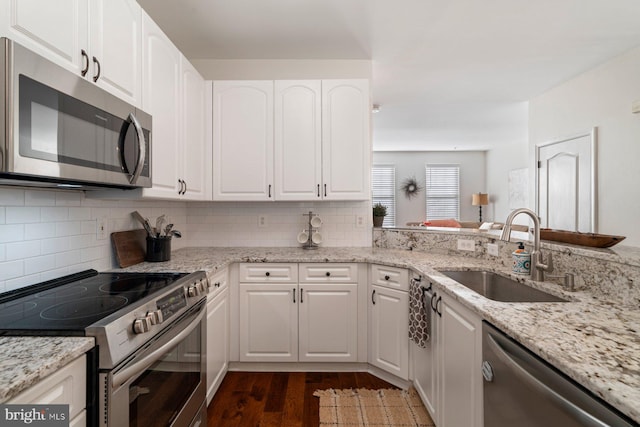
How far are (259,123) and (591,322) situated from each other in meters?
2.37

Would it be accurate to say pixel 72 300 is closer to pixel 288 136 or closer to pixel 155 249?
pixel 155 249

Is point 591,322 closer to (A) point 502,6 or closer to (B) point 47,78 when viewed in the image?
(B) point 47,78

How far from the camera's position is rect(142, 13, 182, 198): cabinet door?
1681 millimetres

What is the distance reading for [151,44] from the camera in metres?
1.71

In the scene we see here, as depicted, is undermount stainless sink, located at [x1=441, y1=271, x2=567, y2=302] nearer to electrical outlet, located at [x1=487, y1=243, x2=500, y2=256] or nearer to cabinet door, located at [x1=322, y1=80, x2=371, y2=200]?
electrical outlet, located at [x1=487, y1=243, x2=500, y2=256]

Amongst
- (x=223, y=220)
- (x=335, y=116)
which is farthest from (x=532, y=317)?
(x=223, y=220)

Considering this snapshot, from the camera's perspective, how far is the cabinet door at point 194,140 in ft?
7.06

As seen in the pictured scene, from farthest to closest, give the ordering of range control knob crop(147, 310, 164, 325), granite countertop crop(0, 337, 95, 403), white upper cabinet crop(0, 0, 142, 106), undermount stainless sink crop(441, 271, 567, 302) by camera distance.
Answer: undermount stainless sink crop(441, 271, 567, 302) < range control knob crop(147, 310, 164, 325) < white upper cabinet crop(0, 0, 142, 106) < granite countertop crop(0, 337, 95, 403)

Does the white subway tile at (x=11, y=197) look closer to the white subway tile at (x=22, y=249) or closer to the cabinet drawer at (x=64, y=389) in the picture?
the white subway tile at (x=22, y=249)

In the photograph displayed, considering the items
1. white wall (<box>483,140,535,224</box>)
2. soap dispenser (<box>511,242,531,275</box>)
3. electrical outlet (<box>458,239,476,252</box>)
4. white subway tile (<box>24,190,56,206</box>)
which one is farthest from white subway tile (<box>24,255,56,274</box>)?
white wall (<box>483,140,535,224</box>)

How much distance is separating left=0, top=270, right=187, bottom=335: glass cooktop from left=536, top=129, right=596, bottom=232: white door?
4240mm

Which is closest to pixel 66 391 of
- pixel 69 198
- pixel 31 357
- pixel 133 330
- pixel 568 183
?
pixel 31 357

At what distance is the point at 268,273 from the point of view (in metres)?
2.26

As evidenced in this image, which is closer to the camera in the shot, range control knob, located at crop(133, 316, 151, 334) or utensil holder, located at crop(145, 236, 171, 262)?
range control knob, located at crop(133, 316, 151, 334)
